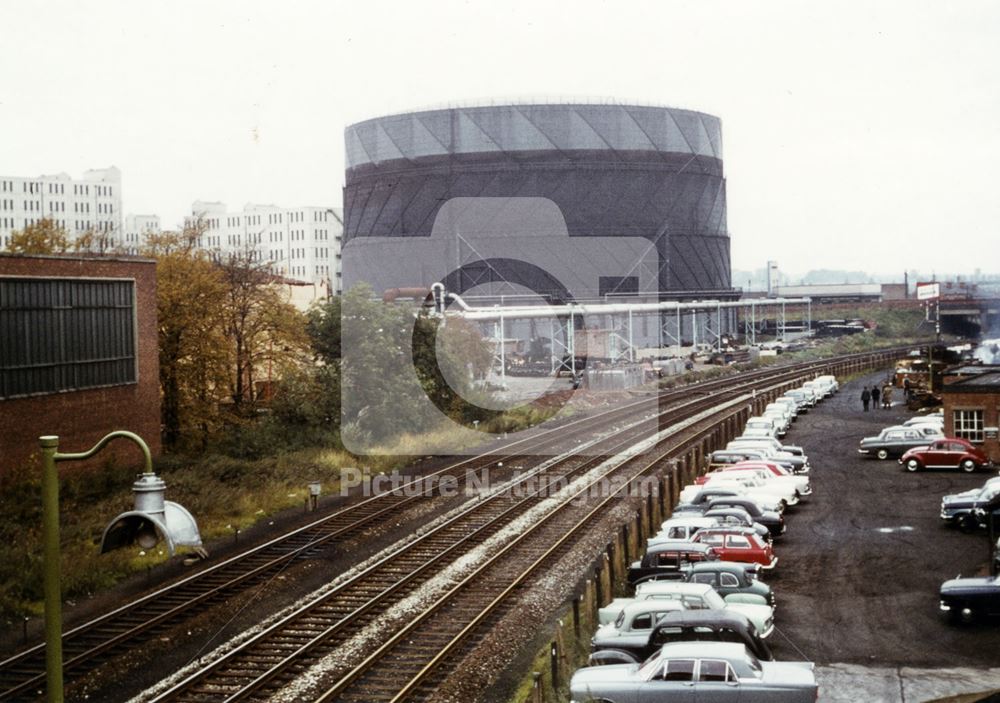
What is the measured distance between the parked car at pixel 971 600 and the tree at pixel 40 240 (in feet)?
88.9

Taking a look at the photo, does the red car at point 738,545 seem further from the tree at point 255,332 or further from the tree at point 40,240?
the tree at point 40,240

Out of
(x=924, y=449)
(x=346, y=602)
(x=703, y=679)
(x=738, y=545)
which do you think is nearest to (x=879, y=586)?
(x=738, y=545)

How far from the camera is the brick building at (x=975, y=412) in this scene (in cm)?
3116

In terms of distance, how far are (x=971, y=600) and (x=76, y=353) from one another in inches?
813

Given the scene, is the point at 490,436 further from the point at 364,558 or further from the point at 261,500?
the point at 364,558

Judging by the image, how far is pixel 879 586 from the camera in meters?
17.5

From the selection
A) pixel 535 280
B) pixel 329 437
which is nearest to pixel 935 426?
pixel 329 437

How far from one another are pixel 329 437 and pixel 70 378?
811 cm

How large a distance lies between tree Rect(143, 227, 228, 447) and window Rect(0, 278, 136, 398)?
3.22 metres

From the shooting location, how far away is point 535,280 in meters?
97.3

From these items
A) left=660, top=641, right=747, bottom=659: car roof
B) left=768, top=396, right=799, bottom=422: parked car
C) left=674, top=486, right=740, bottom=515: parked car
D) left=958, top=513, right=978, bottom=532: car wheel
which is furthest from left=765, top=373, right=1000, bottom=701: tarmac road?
left=768, top=396, right=799, bottom=422: parked car

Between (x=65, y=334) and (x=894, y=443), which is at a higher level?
(x=65, y=334)

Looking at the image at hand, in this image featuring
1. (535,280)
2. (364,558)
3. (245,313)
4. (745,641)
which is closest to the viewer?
(745,641)

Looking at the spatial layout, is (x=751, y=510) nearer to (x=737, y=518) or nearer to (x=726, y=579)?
(x=737, y=518)
